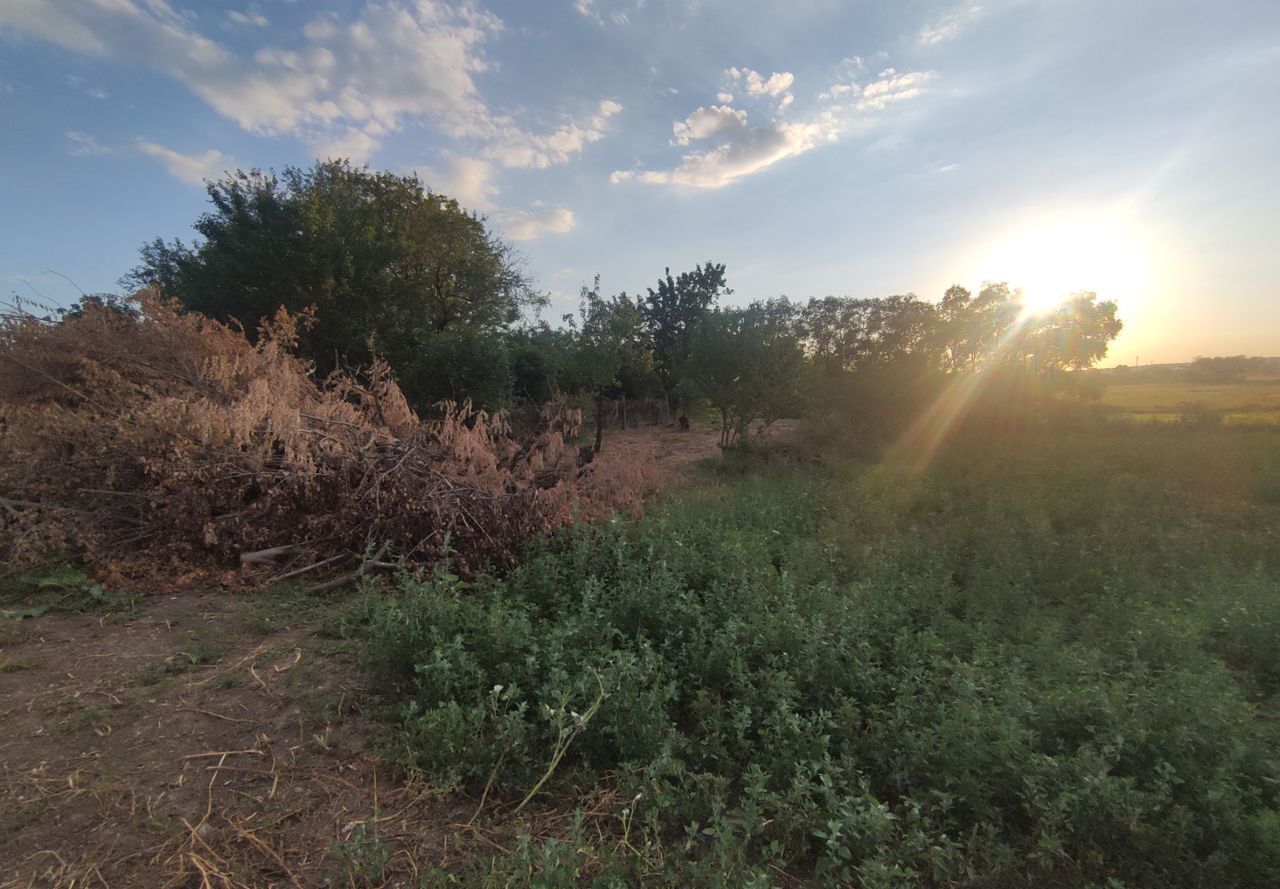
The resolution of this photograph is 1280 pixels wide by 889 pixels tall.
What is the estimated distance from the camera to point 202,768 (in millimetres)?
2508

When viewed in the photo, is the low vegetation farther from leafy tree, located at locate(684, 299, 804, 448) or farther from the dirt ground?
leafy tree, located at locate(684, 299, 804, 448)

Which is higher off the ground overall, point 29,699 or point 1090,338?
point 1090,338

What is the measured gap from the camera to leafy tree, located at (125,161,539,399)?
49.2 feet

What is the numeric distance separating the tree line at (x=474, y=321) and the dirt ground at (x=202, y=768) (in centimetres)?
1080

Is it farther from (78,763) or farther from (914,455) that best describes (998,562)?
(914,455)

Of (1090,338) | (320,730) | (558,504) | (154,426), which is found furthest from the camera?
(1090,338)

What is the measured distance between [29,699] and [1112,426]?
67.1 ft

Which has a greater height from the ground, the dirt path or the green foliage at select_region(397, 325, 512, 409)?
the green foliage at select_region(397, 325, 512, 409)

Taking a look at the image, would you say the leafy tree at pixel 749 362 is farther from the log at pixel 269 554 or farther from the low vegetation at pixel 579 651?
the log at pixel 269 554

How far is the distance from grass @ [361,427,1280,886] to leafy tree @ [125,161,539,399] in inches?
454

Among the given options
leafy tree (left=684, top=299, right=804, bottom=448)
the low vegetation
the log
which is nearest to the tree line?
leafy tree (left=684, top=299, right=804, bottom=448)

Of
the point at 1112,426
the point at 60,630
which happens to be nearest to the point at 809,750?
the point at 60,630

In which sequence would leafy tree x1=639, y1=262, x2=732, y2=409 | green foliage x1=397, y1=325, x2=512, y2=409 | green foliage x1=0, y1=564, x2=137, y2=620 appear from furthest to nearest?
1. leafy tree x1=639, y1=262, x2=732, y2=409
2. green foliage x1=397, y1=325, x2=512, y2=409
3. green foliage x1=0, y1=564, x2=137, y2=620

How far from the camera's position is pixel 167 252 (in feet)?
65.8
